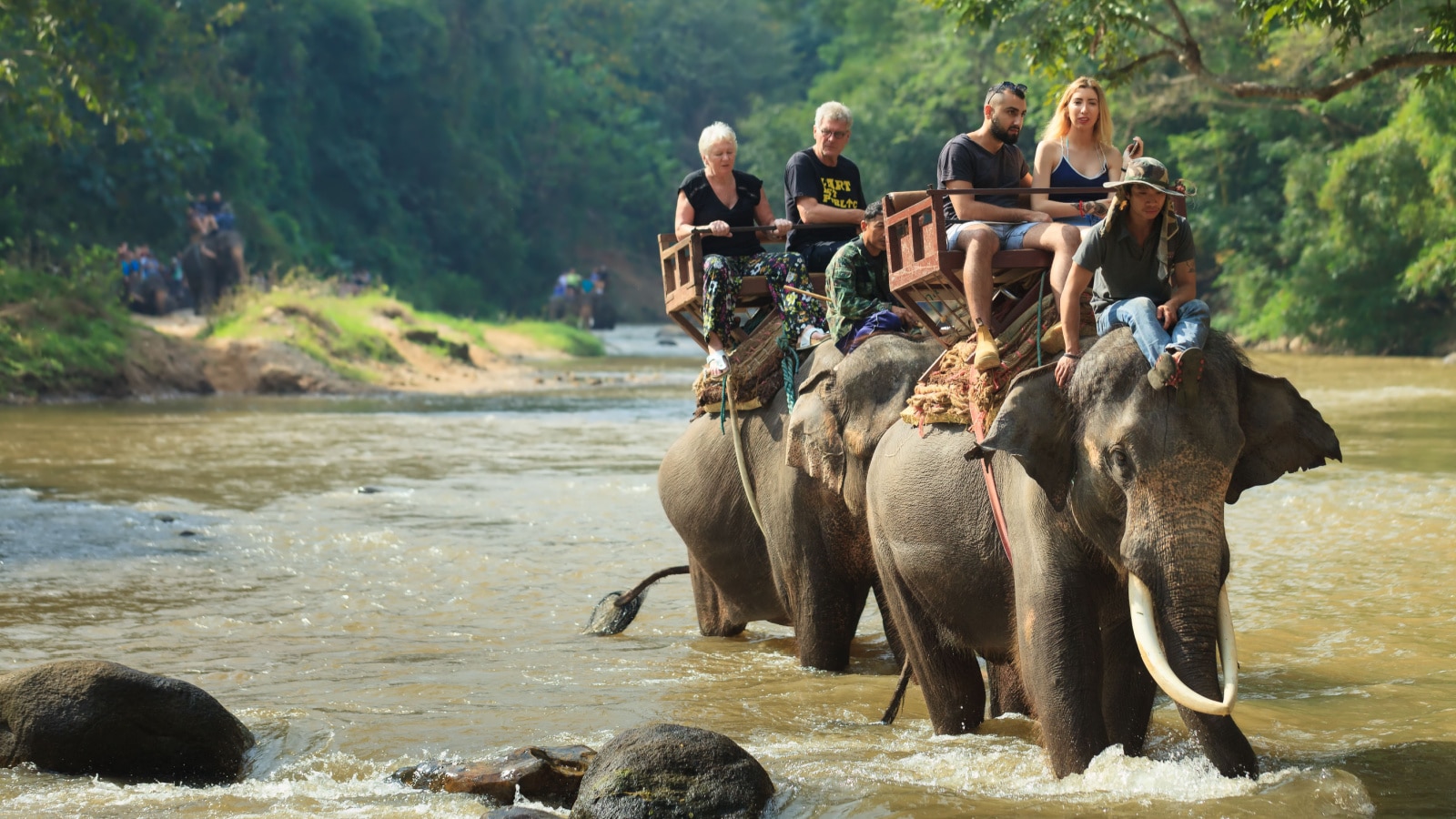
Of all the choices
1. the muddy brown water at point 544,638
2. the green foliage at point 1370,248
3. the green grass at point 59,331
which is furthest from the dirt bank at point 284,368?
the green foliage at point 1370,248

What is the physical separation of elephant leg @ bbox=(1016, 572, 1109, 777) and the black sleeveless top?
3.54 m

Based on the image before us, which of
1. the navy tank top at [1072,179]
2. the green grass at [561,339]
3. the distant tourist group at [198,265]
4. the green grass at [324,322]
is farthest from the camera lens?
the green grass at [561,339]

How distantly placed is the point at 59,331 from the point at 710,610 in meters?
18.7

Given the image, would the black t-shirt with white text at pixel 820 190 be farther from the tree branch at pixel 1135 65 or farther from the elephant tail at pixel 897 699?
the tree branch at pixel 1135 65

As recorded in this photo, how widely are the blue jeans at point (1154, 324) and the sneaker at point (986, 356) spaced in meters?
0.56

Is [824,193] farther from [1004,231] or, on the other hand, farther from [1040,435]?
[1040,435]

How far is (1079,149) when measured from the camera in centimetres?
641

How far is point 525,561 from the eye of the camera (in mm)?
11008

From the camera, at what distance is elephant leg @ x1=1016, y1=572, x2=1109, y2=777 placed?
16.4 ft

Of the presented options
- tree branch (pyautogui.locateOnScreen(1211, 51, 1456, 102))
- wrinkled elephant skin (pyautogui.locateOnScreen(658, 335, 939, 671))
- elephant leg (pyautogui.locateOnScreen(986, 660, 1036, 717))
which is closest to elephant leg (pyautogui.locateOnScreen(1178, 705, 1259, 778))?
elephant leg (pyautogui.locateOnScreen(986, 660, 1036, 717))

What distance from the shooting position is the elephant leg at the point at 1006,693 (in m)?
6.38

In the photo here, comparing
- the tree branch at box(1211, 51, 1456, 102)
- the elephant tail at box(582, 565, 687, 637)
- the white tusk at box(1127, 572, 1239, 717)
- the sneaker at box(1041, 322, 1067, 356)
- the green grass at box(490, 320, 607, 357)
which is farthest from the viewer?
the green grass at box(490, 320, 607, 357)

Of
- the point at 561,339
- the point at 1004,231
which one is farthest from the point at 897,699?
the point at 561,339

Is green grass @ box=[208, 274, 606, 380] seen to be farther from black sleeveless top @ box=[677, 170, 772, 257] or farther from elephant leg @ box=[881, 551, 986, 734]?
elephant leg @ box=[881, 551, 986, 734]
